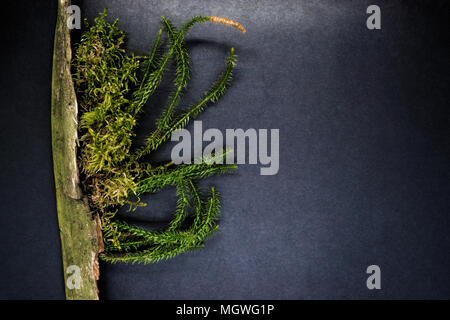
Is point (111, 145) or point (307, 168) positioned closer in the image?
point (111, 145)

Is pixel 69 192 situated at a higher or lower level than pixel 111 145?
lower

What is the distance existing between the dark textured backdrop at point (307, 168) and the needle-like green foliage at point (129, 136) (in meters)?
0.12

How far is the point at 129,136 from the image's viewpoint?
1.34 meters

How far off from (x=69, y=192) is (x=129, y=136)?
1.10 feet

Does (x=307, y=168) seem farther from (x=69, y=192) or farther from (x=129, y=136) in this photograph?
(x=69, y=192)

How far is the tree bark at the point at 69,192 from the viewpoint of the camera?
127 centimetres

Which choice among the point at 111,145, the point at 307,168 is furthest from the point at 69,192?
the point at 307,168

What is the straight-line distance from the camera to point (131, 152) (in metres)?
1.42

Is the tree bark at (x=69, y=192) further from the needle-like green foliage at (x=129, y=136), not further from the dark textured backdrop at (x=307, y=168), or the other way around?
the dark textured backdrop at (x=307, y=168)
